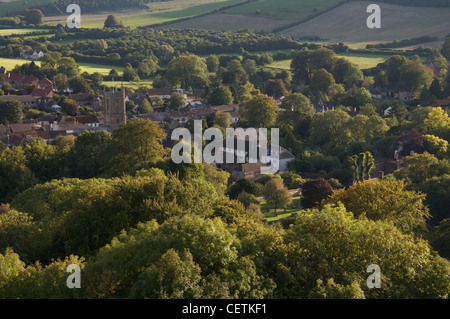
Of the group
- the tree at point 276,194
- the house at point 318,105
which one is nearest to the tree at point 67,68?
the house at point 318,105

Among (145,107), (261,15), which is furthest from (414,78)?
(261,15)

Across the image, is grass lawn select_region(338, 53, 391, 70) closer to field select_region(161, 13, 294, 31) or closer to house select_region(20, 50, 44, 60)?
field select_region(161, 13, 294, 31)

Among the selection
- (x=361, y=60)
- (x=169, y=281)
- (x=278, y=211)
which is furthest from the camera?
(x=361, y=60)

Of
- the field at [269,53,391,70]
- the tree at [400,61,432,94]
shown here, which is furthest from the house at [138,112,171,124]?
the field at [269,53,391,70]

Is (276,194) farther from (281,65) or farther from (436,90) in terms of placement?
(281,65)

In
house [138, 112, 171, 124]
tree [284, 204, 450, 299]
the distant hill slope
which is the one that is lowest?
house [138, 112, 171, 124]

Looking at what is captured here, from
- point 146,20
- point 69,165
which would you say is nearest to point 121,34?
point 146,20
